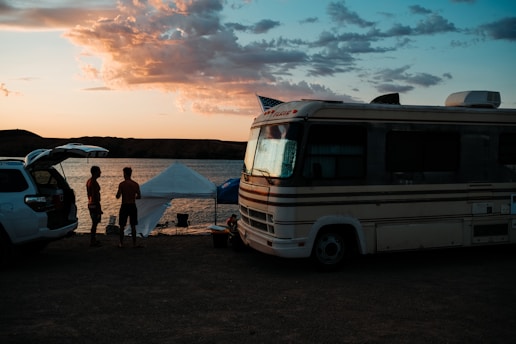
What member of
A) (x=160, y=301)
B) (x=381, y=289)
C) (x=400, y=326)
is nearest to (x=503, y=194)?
(x=381, y=289)

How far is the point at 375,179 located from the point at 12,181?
288 inches

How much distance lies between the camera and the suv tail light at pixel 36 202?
32.8 ft

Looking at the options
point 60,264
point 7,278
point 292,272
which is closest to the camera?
point 7,278

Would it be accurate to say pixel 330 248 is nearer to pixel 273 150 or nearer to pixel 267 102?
pixel 273 150

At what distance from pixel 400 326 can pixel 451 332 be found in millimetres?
634

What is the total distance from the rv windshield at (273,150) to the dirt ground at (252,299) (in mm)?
2032

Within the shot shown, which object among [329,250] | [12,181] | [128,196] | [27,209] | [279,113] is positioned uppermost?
[279,113]

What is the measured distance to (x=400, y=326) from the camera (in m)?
6.62

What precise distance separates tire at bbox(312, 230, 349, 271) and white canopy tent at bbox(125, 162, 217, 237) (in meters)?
8.62

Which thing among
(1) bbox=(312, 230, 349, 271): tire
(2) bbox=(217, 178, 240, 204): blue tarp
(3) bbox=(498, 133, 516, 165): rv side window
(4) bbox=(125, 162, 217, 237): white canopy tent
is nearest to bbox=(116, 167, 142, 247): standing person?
(1) bbox=(312, 230, 349, 271): tire

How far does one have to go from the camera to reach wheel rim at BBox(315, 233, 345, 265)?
9711 mm

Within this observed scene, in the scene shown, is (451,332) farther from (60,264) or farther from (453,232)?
(60,264)

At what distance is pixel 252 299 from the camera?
26.0ft

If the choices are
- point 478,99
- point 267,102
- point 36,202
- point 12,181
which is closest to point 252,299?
point 36,202
